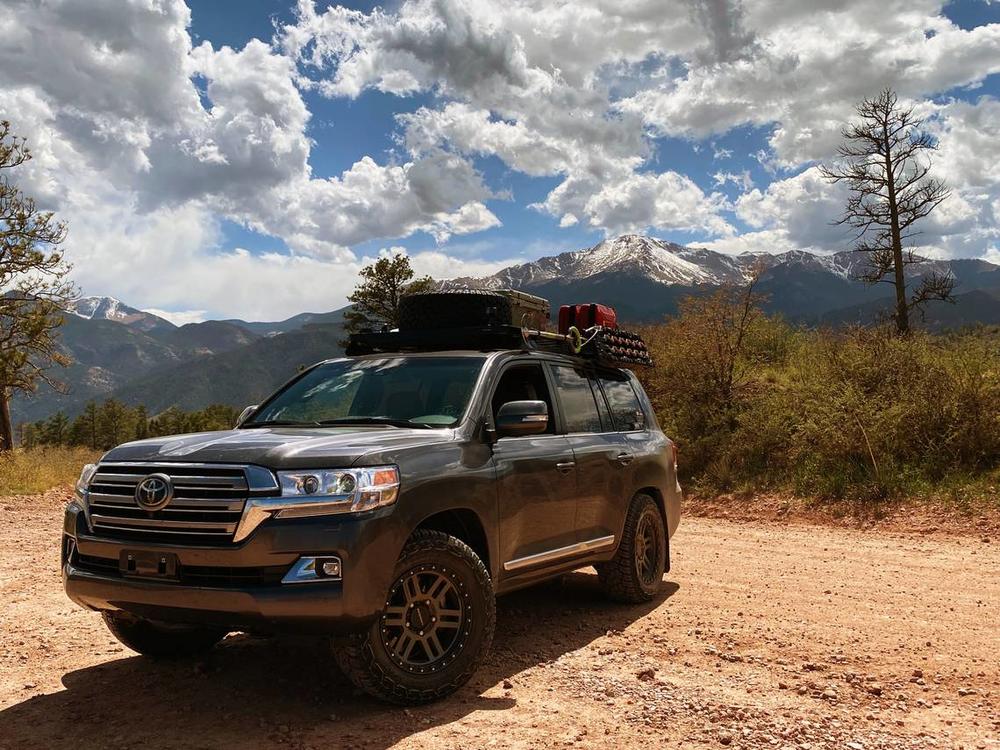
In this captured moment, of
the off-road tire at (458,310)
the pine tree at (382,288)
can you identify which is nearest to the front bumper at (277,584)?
the off-road tire at (458,310)

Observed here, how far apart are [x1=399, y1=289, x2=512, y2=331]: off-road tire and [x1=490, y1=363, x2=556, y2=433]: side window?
838 millimetres

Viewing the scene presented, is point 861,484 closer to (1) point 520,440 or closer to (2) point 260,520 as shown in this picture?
(1) point 520,440

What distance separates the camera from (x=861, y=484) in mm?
12289

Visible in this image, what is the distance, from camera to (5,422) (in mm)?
25375

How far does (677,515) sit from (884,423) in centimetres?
744

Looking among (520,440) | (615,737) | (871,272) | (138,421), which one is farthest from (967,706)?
(138,421)

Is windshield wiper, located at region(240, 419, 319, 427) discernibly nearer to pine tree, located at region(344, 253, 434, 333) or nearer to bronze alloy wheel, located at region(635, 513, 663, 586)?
bronze alloy wheel, located at region(635, 513, 663, 586)

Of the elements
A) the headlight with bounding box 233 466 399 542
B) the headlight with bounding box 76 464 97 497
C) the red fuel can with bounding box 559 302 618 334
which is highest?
the red fuel can with bounding box 559 302 618 334

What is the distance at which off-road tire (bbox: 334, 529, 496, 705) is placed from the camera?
12.3 ft

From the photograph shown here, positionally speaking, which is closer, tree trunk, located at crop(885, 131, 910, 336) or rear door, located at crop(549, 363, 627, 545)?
rear door, located at crop(549, 363, 627, 545)

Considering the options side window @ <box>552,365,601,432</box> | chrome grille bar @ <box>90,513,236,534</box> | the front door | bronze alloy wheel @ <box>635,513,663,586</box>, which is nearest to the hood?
chrome grille bar @ <box>90,513,236,534</box>

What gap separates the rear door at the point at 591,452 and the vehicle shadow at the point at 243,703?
2.72 ft

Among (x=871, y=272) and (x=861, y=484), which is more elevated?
(x=871, y=272)

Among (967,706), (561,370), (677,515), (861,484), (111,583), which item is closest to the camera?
(111,583)
